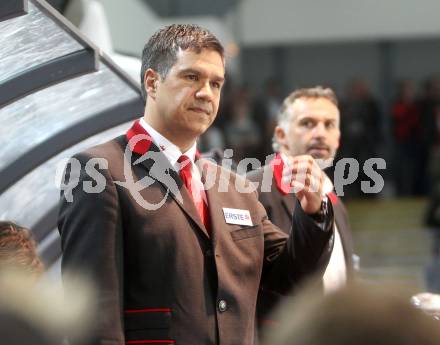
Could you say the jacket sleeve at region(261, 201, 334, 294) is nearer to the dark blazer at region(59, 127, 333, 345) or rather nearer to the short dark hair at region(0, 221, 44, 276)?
the dark blazer at region(59, 127, 333, 345)

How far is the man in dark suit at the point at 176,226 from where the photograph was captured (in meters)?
3.15

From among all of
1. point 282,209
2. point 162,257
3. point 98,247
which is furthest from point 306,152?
point 98,247

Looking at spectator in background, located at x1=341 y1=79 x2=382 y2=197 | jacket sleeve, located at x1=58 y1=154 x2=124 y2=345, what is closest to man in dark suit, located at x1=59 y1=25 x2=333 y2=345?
jacket sleeve, located at x1=58 y1=154 x2=124 y2=345

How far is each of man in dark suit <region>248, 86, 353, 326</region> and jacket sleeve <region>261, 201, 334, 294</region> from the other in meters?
1.00

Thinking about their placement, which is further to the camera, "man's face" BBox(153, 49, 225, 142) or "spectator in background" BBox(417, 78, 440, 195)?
"spectator in background" BBox(417, 78, 440, 195)

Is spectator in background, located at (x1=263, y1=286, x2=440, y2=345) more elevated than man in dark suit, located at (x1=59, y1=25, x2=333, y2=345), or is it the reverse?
spectator in background, located at (x1=263, y1=286, x2=440, y2=345)

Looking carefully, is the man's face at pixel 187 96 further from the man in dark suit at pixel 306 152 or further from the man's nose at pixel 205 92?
the man in dark suit at pixel 306 152

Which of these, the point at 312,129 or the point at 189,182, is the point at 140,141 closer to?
the point at 189,182

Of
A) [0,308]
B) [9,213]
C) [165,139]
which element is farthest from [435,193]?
[0,308]

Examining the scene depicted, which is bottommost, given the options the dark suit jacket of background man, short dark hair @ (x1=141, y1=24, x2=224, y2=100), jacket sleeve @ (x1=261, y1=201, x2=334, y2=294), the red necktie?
the dark suit jacket of background man

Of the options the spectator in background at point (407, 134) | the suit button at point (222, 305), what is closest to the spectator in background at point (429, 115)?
the spectator in background at point (407, 134)

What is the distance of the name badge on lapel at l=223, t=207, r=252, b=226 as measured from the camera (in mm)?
3428

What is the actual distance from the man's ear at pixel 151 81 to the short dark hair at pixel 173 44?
0.05 ft

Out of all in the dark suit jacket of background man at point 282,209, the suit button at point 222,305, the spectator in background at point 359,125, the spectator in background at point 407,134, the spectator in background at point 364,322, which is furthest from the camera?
the spectator in background at point 407,134
